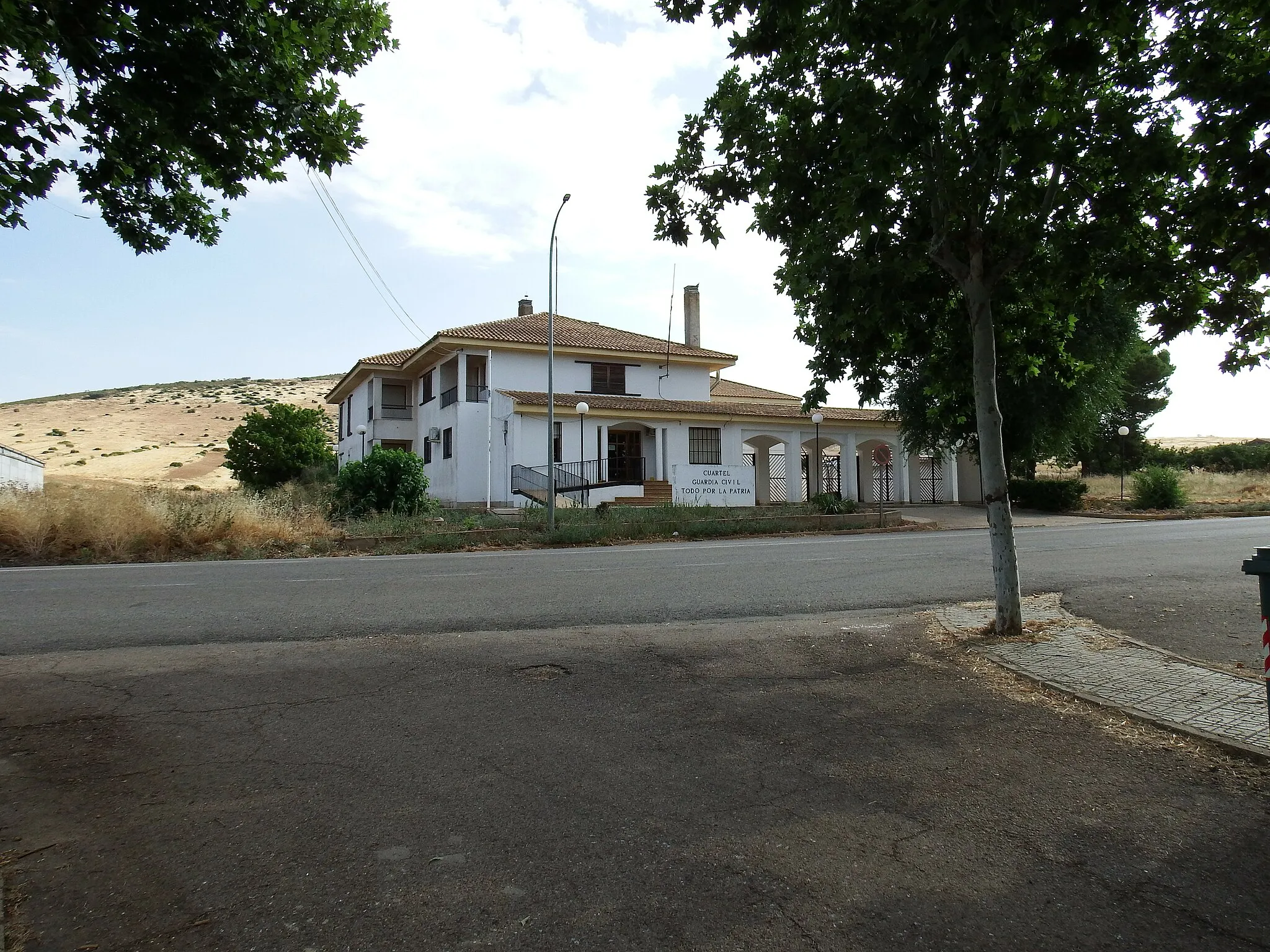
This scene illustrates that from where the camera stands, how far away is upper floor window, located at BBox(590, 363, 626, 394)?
34.3 m

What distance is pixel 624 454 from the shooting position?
3322 centimetres

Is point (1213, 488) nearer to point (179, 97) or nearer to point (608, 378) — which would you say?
point (608, 378)

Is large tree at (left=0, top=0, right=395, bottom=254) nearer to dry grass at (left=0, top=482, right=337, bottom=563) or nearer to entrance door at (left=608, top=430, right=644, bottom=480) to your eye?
dry grass at (left=0, top=482, right=337, bottom=563)

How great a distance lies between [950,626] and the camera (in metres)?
8.02

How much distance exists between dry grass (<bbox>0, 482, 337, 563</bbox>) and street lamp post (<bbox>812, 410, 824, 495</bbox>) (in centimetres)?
1918

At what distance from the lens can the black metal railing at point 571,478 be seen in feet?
92.2

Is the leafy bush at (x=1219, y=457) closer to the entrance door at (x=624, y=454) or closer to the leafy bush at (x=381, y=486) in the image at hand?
the entrance door at (x=624, y=454)

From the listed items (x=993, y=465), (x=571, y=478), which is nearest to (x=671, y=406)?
(x=571, y=478)

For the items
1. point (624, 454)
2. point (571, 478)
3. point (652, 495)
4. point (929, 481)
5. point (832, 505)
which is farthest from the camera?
point (929, 481)

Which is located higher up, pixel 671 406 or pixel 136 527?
pixel 671 406

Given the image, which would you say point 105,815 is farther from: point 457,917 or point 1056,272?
point 1056,272

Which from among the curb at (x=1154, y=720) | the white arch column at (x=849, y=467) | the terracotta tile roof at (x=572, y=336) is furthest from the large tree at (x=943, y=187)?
the white arch column at (x=849, y=467)

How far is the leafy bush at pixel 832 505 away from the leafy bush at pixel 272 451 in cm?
2141

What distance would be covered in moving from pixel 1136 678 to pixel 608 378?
29.7 meters
